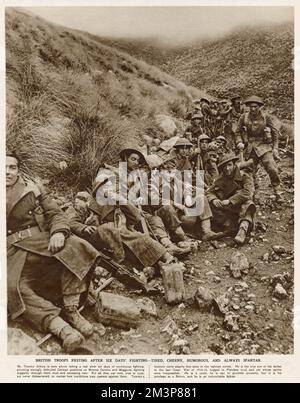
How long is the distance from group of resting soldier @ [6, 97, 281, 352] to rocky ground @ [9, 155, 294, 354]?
0.14 m

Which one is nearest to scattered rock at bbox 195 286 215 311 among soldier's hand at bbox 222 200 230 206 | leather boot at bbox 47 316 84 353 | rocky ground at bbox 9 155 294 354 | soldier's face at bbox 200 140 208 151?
rocky ground at bbox 9 155 294 354

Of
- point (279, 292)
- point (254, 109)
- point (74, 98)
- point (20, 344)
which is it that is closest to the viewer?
point (20, 344)

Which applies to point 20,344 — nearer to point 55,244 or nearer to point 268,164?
point 55,244

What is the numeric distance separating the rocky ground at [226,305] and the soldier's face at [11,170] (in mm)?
1204

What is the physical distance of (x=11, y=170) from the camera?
510cm

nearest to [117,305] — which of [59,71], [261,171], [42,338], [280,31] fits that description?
[42,338]

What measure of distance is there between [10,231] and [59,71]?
5.31ft

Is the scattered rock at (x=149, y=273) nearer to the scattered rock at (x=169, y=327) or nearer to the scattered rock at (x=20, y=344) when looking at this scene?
the scattered rock at (x=169, y=327)

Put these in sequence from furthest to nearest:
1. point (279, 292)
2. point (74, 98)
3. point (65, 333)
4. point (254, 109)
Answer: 1. point (254, 109)
2. point (74, 98)
3. point (279, 292)
4. point (65, 333)

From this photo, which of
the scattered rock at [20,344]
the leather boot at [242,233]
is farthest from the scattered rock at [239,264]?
the scattered rock at [20,344]

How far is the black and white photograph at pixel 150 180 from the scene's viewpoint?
502 cm

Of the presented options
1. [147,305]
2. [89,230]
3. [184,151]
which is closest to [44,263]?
[89,230]

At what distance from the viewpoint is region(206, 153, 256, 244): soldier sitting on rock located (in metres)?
5.22

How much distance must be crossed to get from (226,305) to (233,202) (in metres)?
0.98
